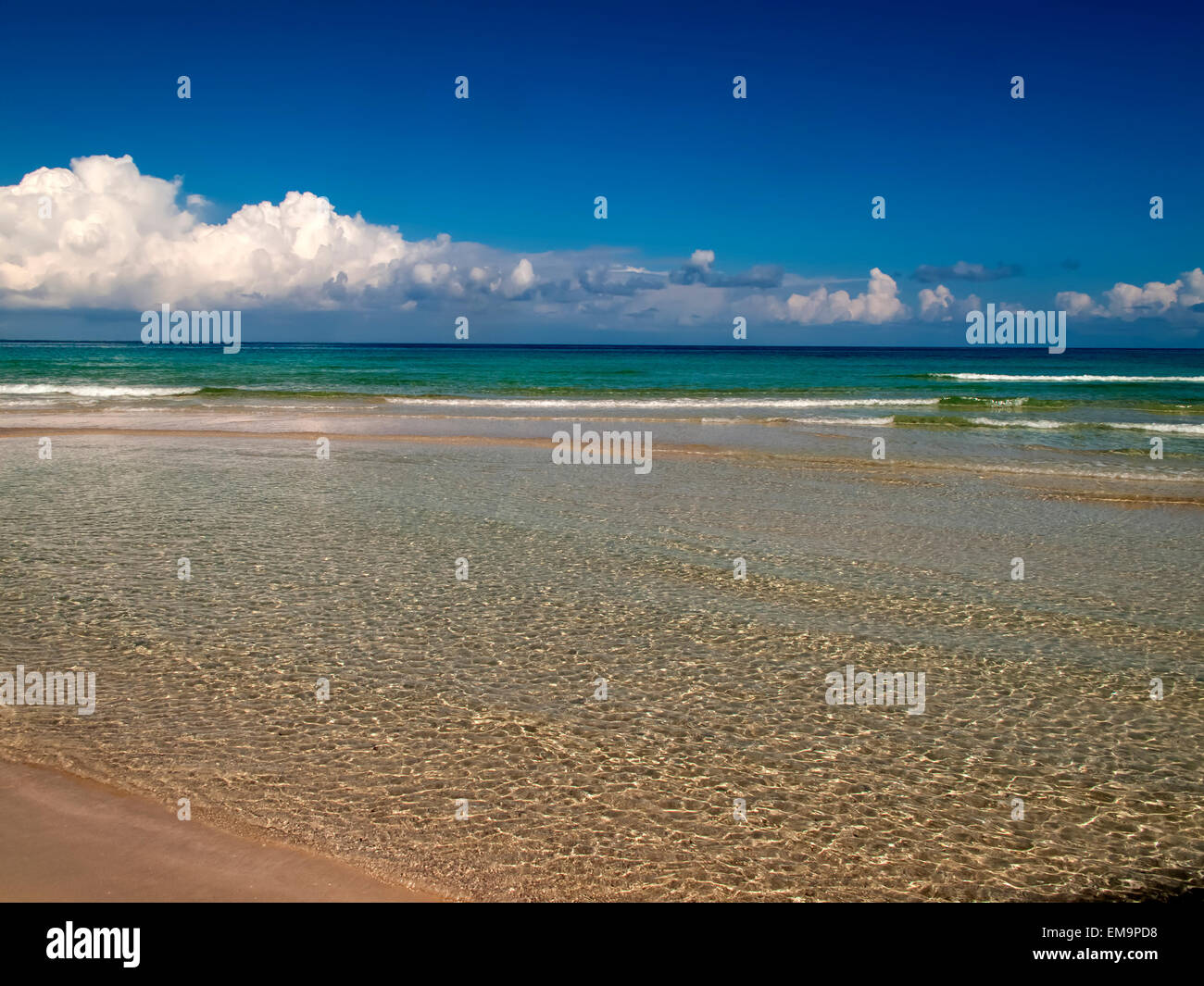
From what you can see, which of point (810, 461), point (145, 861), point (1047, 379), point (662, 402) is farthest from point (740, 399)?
point (145, 861)

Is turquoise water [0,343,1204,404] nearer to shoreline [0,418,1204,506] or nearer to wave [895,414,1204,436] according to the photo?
wave [895,414,1204,436]

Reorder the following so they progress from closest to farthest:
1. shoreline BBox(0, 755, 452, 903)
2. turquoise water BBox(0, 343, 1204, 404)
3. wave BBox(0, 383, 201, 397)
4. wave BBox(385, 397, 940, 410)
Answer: shoreline BBox(0, 755, 452, 903) < wave BBox(385, 397, 940, 410) < wave BBox(0, 383, 201, 397) < turquoise water BBox(0, 343, 1204, 404)

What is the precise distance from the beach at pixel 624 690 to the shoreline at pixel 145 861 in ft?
0.09

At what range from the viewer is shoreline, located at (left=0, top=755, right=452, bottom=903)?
3.68 meters

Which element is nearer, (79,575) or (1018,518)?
(79,575)

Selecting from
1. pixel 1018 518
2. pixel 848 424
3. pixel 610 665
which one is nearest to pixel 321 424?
pixel 848 424

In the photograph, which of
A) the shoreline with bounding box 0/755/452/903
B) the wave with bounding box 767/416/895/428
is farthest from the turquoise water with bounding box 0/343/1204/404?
the shoreline with bounding box 0/755/452/903

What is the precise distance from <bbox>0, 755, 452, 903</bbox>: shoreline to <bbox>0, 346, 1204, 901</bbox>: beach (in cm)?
3

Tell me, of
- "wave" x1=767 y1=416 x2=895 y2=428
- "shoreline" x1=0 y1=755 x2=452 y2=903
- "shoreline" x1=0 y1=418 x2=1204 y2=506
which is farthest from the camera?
"wave" x1=767 y1=416 x2=895 y2=428

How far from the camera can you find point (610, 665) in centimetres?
638

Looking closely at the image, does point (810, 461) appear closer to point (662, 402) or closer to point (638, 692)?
point (638, 692)

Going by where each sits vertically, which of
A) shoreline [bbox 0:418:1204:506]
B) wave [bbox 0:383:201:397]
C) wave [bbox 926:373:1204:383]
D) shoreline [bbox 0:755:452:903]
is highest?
wave [bbox 926:373:1204:383]
